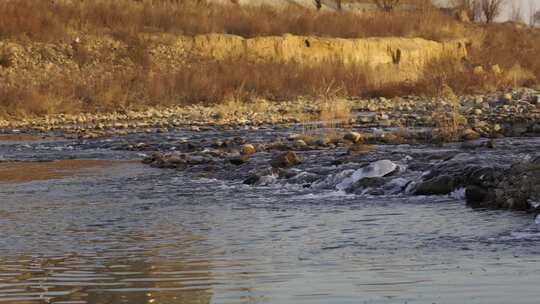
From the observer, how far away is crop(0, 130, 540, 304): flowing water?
218 inches

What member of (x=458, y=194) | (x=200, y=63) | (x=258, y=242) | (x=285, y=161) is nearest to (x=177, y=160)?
(x=285, y=161)

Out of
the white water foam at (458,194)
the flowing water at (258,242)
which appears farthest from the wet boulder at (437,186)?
the flowing water at (258,242)

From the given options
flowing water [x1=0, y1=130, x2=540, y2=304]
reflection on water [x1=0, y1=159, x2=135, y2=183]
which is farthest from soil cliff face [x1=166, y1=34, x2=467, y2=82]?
flowing water [x1=0, y1=130, x2=540, y2=304]

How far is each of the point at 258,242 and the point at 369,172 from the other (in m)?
4.03

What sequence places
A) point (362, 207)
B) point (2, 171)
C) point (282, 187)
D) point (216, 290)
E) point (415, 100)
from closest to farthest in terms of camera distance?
point (216, 290), point (362, 207), point (282, 187), point (2, 171), point (415, 100)

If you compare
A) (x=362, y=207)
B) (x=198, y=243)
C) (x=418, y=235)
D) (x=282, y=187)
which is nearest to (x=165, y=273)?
(x=198, y=243)

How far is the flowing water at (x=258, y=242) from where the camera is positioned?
5527 mm

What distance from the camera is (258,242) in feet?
25.1

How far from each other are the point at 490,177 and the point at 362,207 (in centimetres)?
138

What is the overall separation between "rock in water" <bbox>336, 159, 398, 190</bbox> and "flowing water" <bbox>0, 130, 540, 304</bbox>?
37 millimetres

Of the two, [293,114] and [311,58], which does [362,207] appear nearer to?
[293,114]

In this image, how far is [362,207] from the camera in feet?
31.6

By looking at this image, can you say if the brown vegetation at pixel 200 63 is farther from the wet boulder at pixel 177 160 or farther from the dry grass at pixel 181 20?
the wet boulder at pixel 177 160

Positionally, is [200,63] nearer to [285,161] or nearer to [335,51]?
[335,51]
